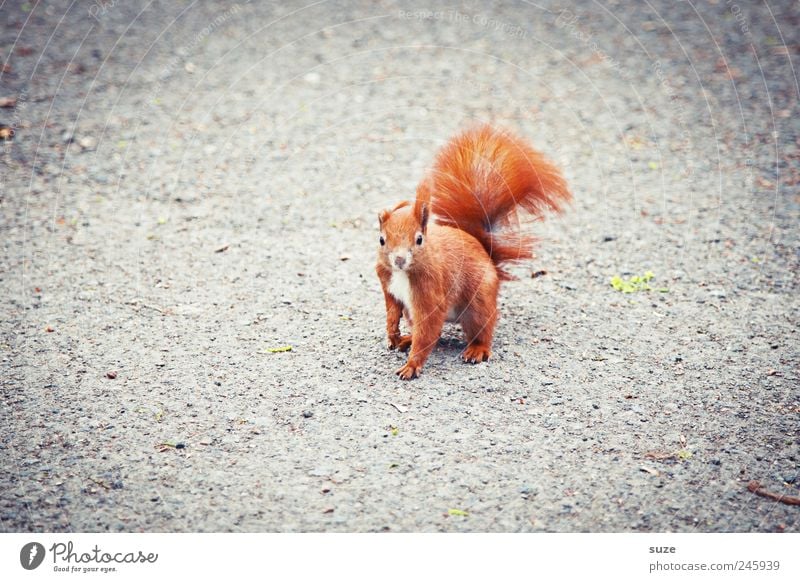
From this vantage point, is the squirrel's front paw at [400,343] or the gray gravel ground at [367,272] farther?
the squirrel's front paw at [400,343]

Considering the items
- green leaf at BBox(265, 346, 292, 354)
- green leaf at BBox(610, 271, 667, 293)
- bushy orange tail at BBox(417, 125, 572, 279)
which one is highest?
bushy orange tail at BBox(417, 125, 572, 279)

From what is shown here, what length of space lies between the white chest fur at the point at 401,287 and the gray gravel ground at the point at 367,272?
332 mm

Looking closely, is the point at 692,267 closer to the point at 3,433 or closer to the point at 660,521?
the point at 660,521

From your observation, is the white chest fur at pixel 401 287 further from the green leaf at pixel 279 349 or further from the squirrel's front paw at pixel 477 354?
the green leaf at pixel 279 349

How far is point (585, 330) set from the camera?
3.51 metres

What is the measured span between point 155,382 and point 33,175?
2.38 meters

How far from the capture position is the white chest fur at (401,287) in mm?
2972

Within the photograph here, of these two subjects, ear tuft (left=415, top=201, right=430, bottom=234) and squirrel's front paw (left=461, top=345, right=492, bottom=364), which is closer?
ear tuft (left=415, top=201, right=430, bottom=234)

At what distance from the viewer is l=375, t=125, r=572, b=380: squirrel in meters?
2.95

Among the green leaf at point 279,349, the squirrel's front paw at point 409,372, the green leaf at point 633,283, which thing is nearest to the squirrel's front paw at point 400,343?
the squirrel's front paw at point 409,372

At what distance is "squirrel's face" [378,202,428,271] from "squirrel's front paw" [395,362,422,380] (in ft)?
1.40

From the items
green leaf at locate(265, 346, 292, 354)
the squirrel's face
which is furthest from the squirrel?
green leaf at locate(265, 346, 292, 354)

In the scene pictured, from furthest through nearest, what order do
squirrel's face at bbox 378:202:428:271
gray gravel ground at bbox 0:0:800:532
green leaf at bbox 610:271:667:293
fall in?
1. green leaf at bbox 610:271:667:293
2. squirrel's face at bbox 378:202:428:271
3. gray gravel ground at bbox 0:0:800:532

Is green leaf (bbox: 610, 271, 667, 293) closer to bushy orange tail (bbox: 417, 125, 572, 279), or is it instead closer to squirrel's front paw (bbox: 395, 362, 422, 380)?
bushy orange tail (bbox: 417, 125, 572, 279)
